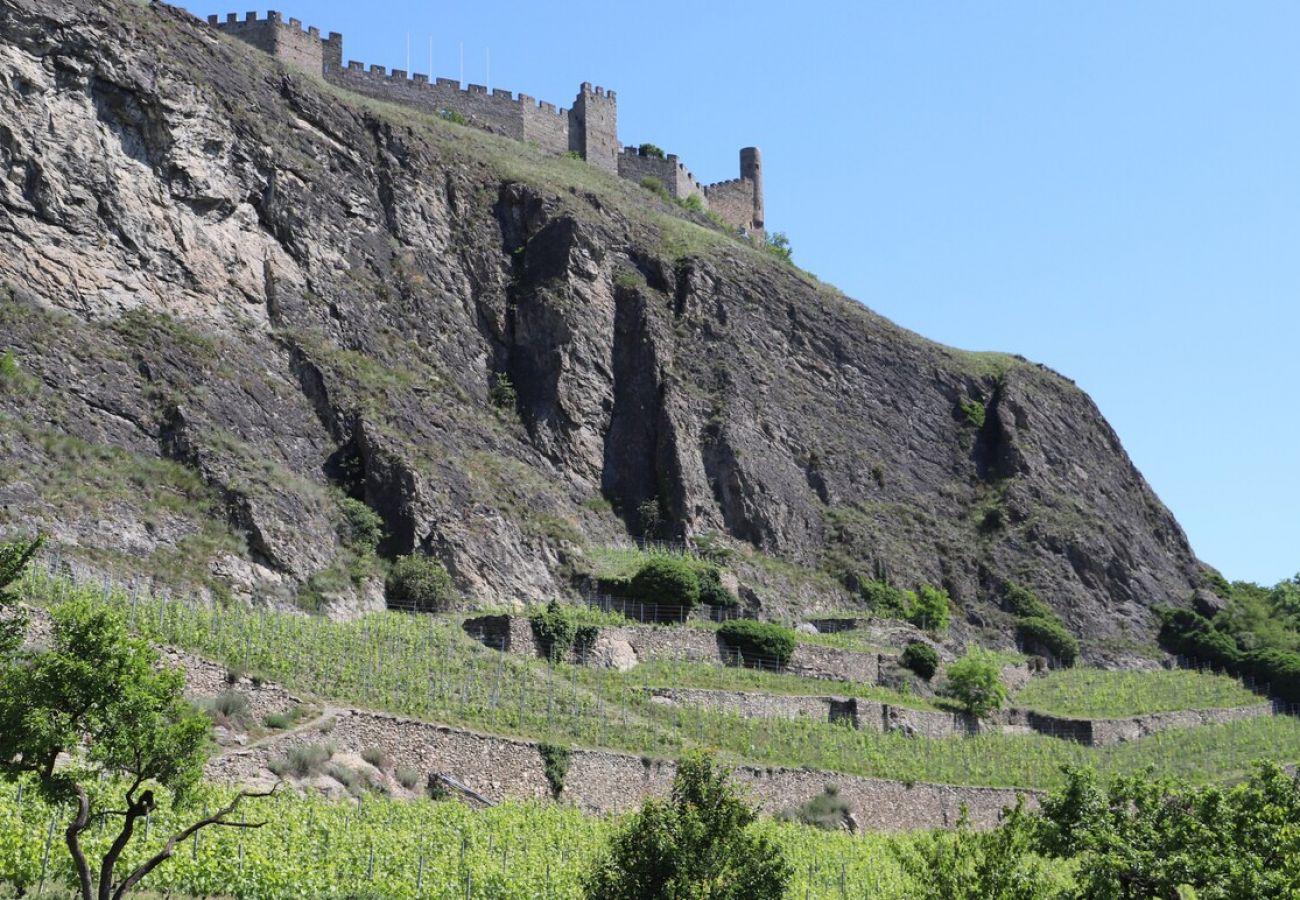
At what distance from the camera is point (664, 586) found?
5725 cm

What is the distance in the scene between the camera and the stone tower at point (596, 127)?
3578 inches

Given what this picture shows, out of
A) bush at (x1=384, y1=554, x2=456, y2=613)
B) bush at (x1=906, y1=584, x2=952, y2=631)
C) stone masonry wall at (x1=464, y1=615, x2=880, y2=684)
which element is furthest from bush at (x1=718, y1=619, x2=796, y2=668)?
bush at (x1=906, y1=584, x2=952, y2=631)

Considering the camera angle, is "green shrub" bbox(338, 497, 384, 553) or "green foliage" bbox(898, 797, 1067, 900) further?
"green shrub" bbox(338, 497, 384, 553)

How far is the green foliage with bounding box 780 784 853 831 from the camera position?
43972 millimetres

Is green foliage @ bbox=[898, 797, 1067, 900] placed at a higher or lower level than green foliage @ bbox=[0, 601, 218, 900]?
lower

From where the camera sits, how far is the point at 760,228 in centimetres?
10206

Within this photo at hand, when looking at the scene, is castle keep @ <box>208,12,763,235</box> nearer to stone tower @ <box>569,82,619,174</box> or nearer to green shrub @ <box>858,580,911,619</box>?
stone tower @ <box>569,82,619,174</box>

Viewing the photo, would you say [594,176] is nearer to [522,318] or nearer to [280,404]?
[522,318]

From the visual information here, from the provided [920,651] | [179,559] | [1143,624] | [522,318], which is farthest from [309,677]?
[1143,624]

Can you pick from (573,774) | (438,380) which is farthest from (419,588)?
(438,380)

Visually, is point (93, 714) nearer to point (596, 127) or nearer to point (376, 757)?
point (376, 757)

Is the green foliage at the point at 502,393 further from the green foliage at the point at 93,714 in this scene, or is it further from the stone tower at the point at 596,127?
the green foliage at the point at 93,714

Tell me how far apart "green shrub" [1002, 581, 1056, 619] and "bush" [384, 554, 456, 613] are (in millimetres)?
30640

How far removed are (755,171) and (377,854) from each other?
79.1 meters
